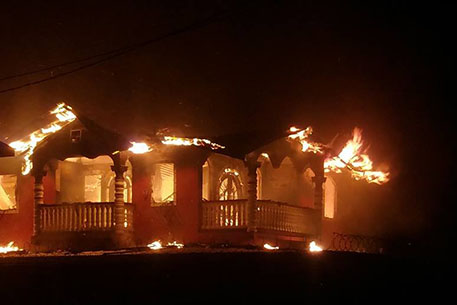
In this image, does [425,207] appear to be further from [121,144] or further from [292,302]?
[292,302]

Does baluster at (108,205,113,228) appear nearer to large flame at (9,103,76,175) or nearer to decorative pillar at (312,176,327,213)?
large flame at (9,103,76,175)

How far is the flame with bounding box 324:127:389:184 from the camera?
2244 cm

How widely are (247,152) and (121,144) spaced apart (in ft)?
13.5

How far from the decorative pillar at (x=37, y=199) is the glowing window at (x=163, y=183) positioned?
3.74 m

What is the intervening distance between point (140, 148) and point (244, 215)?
160 inches

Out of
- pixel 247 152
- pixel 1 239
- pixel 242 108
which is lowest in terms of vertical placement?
pixel 1 239

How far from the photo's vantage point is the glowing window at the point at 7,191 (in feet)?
75.6

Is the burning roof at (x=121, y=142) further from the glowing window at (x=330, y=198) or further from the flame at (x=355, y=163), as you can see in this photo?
the glowing window at (x=330, y=198)

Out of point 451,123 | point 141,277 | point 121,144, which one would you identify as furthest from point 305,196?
point 141,277

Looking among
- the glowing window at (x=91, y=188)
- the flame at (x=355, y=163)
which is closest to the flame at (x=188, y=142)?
the glowing window at (x=91, y=188)

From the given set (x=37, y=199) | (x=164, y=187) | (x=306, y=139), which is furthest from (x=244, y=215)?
(x=37, y=199)

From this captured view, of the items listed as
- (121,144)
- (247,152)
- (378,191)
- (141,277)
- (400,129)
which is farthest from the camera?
(400,129)

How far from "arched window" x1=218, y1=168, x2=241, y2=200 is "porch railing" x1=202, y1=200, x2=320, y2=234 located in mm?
2364

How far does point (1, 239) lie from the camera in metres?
22.3
